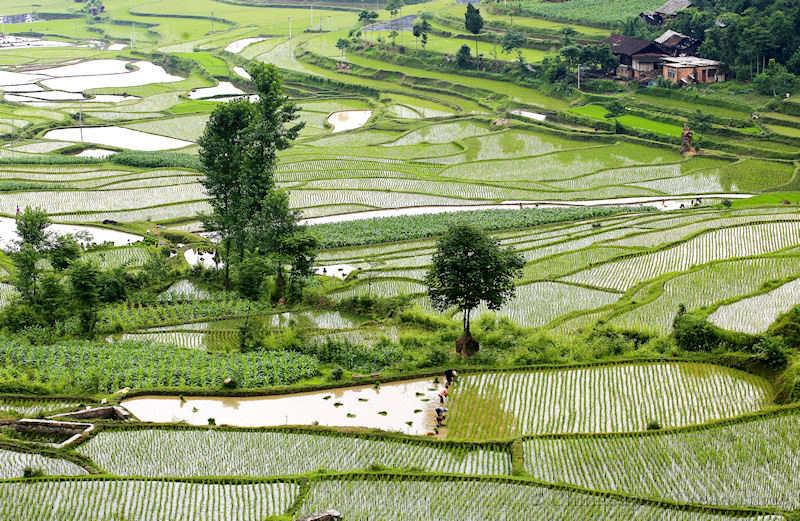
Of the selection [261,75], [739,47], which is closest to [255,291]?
[261,75]

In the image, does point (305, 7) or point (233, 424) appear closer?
A: point (233, 424)

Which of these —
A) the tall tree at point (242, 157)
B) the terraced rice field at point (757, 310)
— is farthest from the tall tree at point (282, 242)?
the terraced rice field at point (757, 310)

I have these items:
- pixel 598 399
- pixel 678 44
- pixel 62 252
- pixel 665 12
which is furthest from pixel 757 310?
pixel 665 12

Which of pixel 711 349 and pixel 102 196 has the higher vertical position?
pixel 711 349

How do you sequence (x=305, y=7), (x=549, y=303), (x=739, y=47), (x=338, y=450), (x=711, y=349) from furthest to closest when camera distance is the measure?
(x=305, y=7)
(x=739, y=47)
(x=549, y=303)
(x=711, y=349)
(x=338, y=450)

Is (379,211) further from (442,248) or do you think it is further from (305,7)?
(305,7)

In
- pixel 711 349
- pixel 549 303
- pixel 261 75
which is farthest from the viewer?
pixel 261 75

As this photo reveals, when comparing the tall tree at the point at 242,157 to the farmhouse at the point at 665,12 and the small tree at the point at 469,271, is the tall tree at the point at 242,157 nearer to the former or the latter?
the small tree at the point at 469,271
